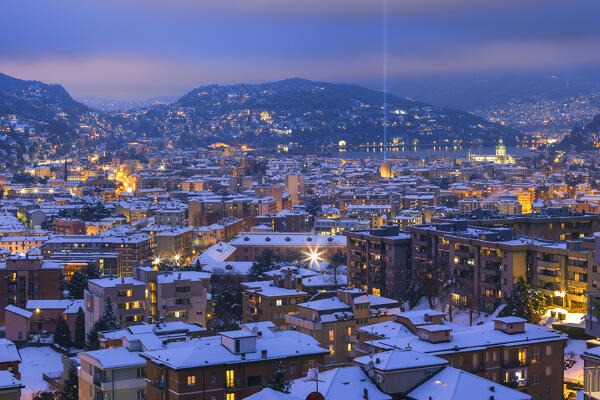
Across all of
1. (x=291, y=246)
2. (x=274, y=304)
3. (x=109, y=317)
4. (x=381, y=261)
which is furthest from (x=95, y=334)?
(x=291, y=246)

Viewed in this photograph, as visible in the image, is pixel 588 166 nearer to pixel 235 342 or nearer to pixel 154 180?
pixel 154 180

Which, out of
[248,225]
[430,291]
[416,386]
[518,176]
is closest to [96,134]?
[518,176]

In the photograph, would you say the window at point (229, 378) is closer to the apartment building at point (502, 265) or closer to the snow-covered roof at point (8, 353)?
the snow-covered roof at point (8, 353)

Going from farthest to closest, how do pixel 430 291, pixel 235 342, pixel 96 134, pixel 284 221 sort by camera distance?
pixel 96 134 < pixel 284 221 < pixel 430 291 < pixel 235 342

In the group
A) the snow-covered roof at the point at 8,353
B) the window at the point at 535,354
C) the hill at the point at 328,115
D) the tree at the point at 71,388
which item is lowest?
the tree at the point at 71,388

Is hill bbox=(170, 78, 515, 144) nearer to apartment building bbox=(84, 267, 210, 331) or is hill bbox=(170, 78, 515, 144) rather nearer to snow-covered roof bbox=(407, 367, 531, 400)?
apartment building bbox=(84, 267, 210, 331)

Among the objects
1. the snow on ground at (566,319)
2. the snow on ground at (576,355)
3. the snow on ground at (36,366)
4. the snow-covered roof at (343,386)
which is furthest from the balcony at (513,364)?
the snow on ground at (36,366)
